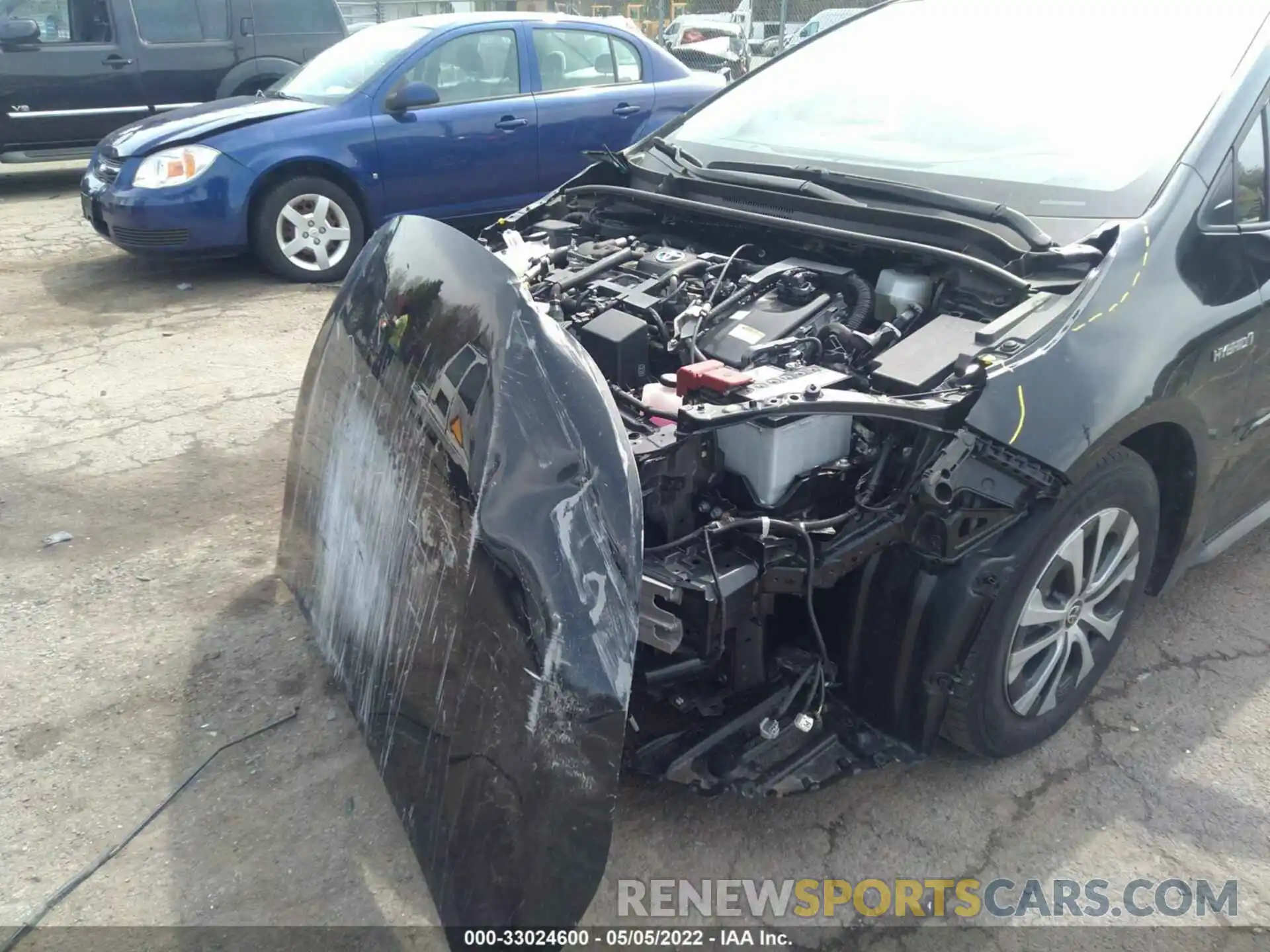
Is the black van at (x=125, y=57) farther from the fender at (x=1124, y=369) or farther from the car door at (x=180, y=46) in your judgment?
the fender at (x=1124, y=369)

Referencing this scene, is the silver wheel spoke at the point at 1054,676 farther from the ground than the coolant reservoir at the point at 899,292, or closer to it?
closer to it

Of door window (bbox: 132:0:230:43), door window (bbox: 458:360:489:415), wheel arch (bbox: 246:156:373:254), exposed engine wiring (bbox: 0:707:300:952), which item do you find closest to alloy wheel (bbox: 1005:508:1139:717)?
door window (bbox: 458:360:489:415)

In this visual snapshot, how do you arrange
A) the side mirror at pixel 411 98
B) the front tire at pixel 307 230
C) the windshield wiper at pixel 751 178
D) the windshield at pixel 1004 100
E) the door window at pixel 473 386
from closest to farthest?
the door window at pixel 473 386, the windshield at pixel 1004 100, the windshield wiper at pixel 751 178, the side mirror at pixel 411 98, the front tire at pixel 307 230

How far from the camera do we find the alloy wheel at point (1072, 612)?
2.38 m

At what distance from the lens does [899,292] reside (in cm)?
254

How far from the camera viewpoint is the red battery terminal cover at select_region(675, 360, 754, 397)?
84.3 inches

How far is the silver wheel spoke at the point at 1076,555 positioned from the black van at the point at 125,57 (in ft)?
30.8

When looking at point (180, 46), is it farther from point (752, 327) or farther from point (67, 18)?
point (752, 327)

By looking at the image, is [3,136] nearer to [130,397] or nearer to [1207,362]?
[130,397]

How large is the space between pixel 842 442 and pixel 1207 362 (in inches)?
40.8

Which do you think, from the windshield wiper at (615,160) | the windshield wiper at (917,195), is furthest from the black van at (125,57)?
the windshield wiper at (917,195)

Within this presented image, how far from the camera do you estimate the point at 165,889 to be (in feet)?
7.43

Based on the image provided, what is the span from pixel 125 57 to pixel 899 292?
9.33 metres

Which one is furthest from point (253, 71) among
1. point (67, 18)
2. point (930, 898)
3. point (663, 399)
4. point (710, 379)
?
point (930, 898)
